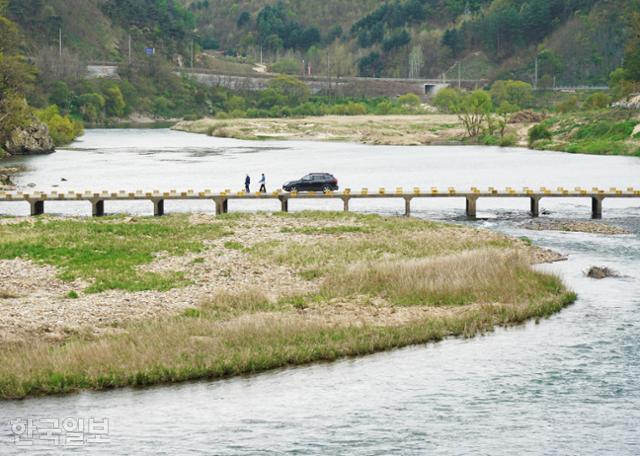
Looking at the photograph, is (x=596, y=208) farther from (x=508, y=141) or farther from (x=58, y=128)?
(x=58, y=128)

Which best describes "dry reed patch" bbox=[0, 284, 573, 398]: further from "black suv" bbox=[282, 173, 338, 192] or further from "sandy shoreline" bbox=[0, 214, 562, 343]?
"black suv" bbox=[282, 173, 338, 192]

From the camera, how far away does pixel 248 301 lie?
46.4 metres

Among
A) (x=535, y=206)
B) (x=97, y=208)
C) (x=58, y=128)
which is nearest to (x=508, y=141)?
(x=58, y=128)

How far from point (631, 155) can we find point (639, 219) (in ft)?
226

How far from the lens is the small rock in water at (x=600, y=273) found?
5600 cm

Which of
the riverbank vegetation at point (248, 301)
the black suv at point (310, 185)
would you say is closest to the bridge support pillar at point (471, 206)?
the black suv at point (310, 185)

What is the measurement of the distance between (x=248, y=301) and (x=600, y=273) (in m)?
20.5

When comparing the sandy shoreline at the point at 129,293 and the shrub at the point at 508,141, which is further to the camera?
the shrub at the point at 508,141

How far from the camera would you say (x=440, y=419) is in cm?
3428

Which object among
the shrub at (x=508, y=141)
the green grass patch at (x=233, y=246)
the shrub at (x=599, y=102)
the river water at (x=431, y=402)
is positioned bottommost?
the river water at (x=431, y=402)

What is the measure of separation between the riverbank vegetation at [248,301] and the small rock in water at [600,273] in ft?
10.9

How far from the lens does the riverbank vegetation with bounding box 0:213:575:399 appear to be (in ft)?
126

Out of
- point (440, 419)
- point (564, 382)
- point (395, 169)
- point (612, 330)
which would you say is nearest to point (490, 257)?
point (612, 330)

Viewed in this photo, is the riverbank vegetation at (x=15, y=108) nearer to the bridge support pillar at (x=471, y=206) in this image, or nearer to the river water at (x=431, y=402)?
the bridge support pillar at (x=471, y=206)
